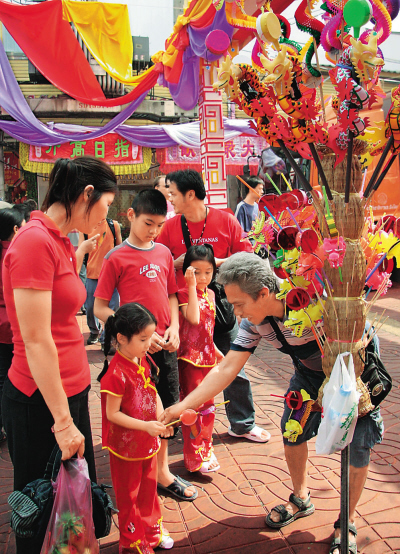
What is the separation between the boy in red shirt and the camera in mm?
2521

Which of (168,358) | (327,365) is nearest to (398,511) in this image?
(327,365)

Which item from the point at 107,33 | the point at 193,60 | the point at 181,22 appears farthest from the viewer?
the point at 107,33

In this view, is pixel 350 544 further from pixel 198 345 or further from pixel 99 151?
pixel 99 151

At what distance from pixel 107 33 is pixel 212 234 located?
4.56 m

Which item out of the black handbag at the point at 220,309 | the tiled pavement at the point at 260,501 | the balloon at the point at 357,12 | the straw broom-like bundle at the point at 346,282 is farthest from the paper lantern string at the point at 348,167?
the tiled pavement at the point at 260,501

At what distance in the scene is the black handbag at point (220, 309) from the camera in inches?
124

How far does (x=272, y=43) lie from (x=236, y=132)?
28.7ft

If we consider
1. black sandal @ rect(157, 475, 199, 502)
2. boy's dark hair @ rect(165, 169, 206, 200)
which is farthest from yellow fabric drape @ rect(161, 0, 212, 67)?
black sandal @ rect(157, 475, 199, 502)

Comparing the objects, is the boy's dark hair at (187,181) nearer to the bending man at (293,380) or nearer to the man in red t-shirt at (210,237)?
the man in red t-shirt at (210,237)

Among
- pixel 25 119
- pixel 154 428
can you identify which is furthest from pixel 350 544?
pixel 25 119

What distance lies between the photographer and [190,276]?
2.76m

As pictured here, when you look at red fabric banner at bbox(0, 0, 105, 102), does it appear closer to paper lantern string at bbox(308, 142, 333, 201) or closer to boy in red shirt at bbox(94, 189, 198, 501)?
boy in red shirt at bbox(94, 189, 198, 501)

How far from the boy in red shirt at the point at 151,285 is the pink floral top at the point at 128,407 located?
35 centimetres

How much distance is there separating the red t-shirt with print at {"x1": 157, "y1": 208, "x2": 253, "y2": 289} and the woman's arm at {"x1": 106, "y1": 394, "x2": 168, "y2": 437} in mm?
1357
